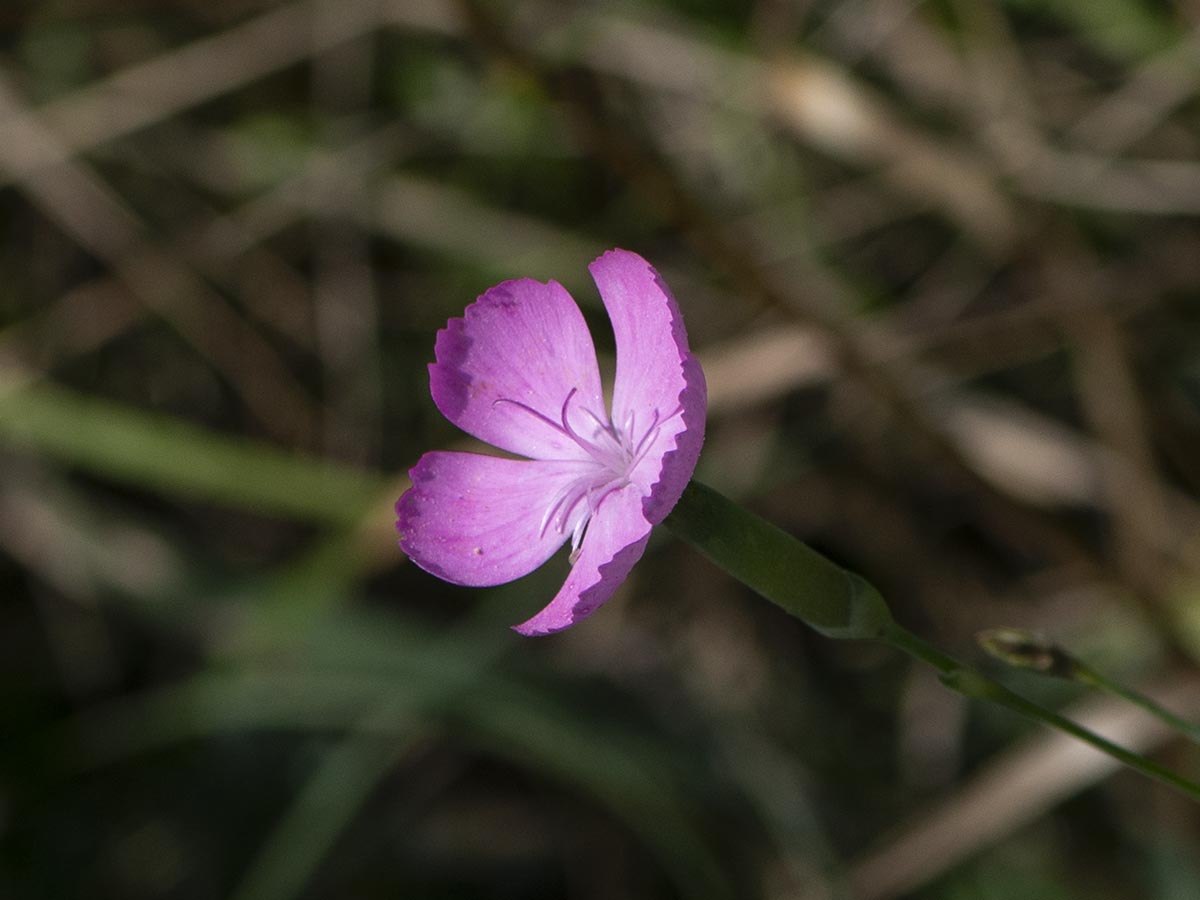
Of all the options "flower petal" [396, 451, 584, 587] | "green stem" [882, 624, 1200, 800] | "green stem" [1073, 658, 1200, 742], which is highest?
"flower petal" [396, 451, 584, 587]

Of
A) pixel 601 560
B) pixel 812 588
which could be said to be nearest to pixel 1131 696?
pixel 812 588

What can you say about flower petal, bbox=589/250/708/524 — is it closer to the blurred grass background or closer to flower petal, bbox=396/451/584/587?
flower petal, bbox=396/451/584/587

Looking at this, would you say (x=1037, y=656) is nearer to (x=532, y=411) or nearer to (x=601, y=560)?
(x=601, y=560)

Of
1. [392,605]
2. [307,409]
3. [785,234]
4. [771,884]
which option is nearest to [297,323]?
[307,409]

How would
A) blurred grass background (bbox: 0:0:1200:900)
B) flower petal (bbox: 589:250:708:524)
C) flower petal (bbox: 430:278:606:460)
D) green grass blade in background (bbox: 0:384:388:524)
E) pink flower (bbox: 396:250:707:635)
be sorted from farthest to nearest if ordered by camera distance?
green grass blade in background (bbox: 0:384:388:524) < blurred grass background (bbox: 0:0:1200:900) < flower petal (bbox: 430:278:606:460) < pink flower (bbox: 396:250:707:635) < flower petal (bbox: 589:250:708:524)

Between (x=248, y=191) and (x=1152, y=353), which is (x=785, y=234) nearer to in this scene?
(x=1152, y=353)

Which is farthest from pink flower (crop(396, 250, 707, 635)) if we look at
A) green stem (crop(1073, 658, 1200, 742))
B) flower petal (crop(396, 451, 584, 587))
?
green stem (crop(1073, 658, 1200, 742))
